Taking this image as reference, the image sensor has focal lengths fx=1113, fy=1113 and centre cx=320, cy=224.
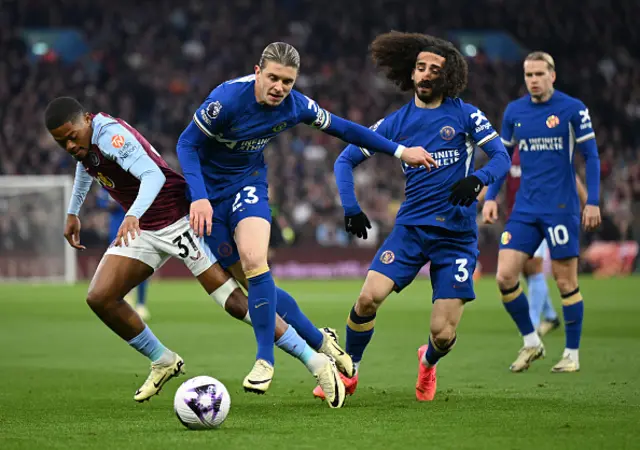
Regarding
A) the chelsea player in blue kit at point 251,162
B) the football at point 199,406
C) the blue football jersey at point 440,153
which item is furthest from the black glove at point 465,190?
the football at point 199,406

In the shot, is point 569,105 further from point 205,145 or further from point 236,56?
point 236,56

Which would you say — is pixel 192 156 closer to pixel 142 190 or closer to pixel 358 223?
pixel 142 190

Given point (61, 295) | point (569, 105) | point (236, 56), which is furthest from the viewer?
point (236, 56)

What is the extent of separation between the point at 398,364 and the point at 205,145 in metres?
3.31

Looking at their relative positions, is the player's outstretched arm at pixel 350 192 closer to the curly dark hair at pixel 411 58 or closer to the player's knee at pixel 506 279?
the curly dark hair at pixel 411 58

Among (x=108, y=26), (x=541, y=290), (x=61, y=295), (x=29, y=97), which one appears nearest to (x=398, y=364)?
(x=541, y=290)

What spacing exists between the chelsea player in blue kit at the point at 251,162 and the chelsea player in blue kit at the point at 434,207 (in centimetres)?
37

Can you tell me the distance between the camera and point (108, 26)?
29.6 m

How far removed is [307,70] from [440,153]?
2224cm

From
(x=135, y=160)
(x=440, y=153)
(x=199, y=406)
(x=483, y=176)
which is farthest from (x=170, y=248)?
(x=483, y=176)

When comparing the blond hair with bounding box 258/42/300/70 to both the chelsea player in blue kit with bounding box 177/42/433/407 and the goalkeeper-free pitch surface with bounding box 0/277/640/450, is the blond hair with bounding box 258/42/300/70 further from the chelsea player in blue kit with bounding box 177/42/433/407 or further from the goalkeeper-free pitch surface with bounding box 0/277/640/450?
the goalkeeper-free pitch surface with bounding box 0/277/640/450

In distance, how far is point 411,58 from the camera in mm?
7816

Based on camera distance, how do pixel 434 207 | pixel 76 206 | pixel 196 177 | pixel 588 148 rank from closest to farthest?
pixel 196 177
pixel 434 207
pixel 76 206
pixel 588 148

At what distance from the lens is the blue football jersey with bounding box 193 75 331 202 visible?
273 inches
